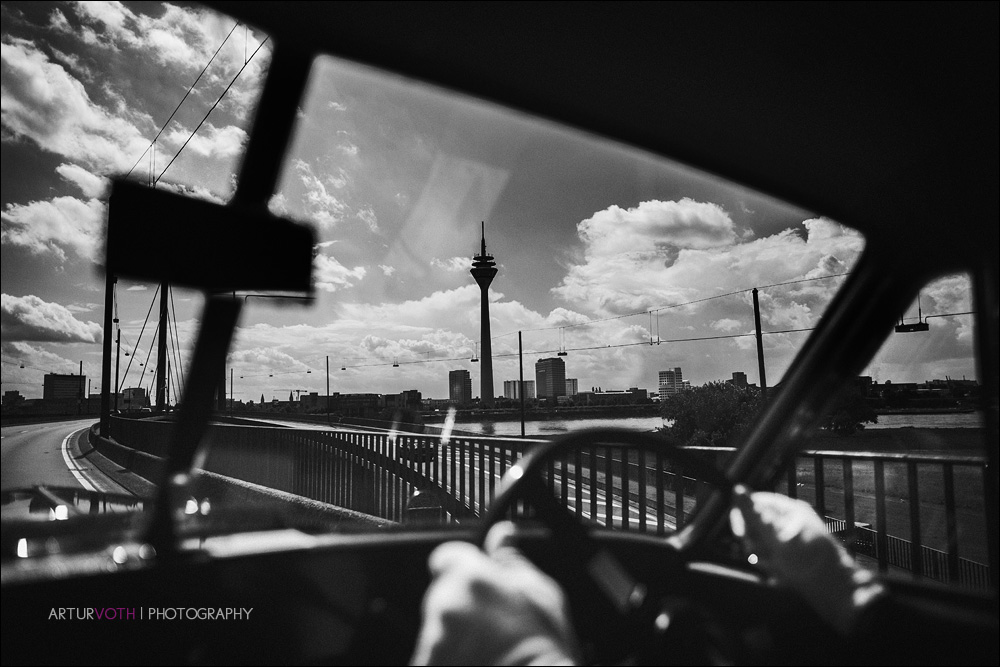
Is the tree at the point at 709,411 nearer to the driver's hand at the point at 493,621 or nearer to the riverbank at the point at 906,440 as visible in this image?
the riverbank at the point at 906,440

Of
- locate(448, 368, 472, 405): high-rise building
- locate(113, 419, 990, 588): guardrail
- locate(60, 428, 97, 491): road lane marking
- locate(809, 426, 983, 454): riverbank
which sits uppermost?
locate(448, 368, 472, 405): high-rise building

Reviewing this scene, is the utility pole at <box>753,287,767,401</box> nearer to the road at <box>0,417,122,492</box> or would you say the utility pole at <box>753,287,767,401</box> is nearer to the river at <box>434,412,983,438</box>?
the river at <box>434,412,983,438</box>

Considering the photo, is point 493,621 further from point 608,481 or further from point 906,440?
point 906,440

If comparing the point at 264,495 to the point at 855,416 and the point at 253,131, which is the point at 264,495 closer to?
the point at 253,131

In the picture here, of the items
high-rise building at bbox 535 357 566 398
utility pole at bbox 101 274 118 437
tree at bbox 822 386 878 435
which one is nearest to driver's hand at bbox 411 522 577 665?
utility pole at bbox 101 274 118 437

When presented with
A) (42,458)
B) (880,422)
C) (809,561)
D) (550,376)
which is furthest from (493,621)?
(550,376)

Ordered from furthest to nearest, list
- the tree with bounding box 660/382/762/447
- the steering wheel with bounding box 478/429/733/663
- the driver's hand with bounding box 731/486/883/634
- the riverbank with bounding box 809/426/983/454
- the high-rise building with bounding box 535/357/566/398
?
the tree with bounding box 660/382/762/447
the high-rise building with bounding box 535/357/566/398
the riverbank with bounding box 809/426/983/454
the driver's hand with bounding box 731/486/883/634
the steering wheel with bounding box 478/429/733/663
